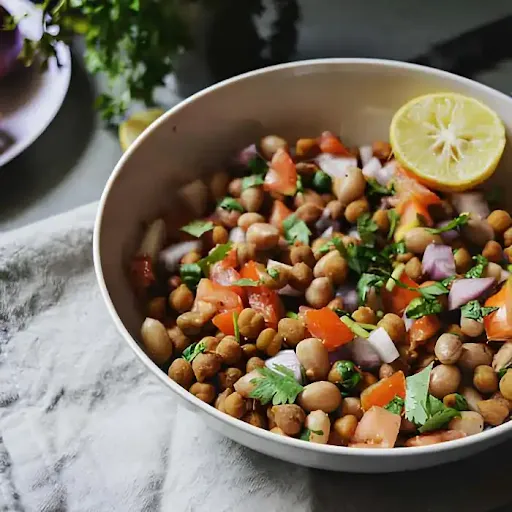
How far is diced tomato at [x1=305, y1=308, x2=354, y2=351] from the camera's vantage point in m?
0.86

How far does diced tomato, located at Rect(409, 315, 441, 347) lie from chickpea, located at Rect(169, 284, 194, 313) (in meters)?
0.27

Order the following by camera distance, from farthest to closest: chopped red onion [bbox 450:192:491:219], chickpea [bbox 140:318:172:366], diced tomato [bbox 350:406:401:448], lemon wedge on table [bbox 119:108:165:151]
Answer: lemon wedge on table [bbox 119:108:165:151]
chopped red onion [bbox 450:192:491:219]
chickpea [bbox 140:318:172:366]
diced tomato [bbox 350:406:401:448]

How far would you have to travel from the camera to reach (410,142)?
0.99 m

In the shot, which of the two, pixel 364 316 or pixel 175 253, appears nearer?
pixel 364 316

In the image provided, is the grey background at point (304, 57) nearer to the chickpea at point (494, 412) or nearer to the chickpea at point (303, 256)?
the chickpea at point (303, 256)

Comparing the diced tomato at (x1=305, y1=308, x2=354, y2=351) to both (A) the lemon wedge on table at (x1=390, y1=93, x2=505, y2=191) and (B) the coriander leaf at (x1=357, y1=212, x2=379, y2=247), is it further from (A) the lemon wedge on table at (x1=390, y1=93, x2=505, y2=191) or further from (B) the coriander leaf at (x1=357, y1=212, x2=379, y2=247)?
(A) the lemon wedge on table at (x1=390, y1=93, x2=505, y2=191)

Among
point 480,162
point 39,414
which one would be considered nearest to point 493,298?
point 480,162

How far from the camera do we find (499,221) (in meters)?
0.97

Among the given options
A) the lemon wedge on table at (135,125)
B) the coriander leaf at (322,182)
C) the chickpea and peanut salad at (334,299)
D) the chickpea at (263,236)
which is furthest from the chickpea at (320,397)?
the lemon wedge on table at (135,125)

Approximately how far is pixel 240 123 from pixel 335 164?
0.15m

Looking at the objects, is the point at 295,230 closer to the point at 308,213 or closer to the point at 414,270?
the point at 308,213

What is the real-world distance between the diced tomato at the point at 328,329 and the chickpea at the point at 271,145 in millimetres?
285

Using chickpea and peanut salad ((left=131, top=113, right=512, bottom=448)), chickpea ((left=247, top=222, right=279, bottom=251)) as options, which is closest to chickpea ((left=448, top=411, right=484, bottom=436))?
chickpea and peanut salad ((left=131, top=113, right=512, bottom=448))

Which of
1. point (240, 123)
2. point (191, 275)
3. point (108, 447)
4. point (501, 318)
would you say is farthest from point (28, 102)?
point (501, 318)
